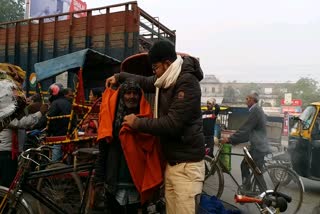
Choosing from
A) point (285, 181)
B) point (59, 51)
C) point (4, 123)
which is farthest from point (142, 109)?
point (59, 51)

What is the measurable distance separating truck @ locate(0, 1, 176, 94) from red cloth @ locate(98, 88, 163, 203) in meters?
4.11

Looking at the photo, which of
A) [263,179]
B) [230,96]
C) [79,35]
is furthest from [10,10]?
[230,96]

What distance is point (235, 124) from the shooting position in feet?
66.9

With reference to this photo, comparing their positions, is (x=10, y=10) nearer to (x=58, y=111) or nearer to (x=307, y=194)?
(x=58, y=111)

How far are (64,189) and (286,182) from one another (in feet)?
10.8

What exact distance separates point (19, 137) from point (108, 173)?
1877 mm

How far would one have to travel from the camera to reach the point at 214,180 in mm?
5617

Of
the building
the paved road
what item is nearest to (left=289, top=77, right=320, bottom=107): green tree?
the building

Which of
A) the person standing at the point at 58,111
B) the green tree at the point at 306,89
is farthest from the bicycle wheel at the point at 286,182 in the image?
the green tree at the point at 306,89

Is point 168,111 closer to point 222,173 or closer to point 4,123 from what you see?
point 4,123

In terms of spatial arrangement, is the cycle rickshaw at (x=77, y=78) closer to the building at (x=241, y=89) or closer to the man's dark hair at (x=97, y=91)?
the man's dark hair at (x=97, y=91)

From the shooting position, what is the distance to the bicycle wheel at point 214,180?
552 centimetres

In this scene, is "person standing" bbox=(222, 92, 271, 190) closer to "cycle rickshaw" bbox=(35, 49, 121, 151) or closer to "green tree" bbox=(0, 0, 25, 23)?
"cycle rickshaw" bbox=(35, 49, 121, 151)

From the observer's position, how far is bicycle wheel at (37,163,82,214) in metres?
3.72
